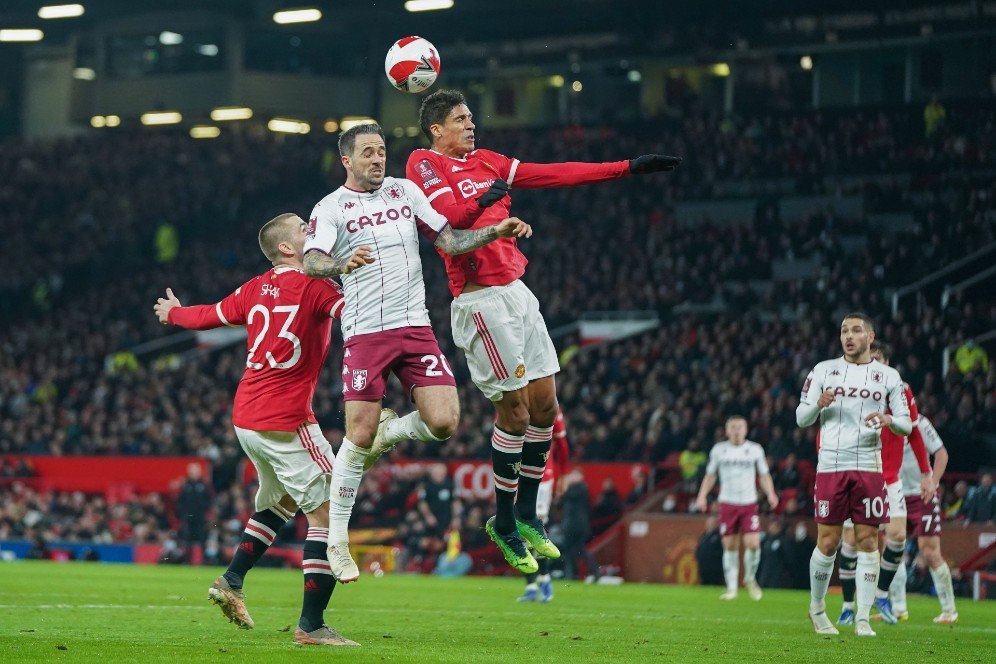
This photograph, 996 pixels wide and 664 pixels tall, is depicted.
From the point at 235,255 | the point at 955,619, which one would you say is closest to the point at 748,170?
the point at 235,255

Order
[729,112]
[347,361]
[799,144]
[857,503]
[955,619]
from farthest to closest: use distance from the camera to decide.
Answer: [729,112]
[799,144]
[955,619]
[857,503]
[347,361]

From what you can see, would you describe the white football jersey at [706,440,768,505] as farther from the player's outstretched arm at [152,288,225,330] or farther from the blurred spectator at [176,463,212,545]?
the blurred spectator at [176,463,212,545]

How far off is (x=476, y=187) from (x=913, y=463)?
724cm

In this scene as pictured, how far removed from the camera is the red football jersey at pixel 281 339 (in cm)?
1012

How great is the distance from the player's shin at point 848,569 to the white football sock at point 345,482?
5.78 metres

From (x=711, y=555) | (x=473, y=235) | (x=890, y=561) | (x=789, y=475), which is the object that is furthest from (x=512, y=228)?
(x=789, y=475)

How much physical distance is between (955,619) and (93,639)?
28.8ft

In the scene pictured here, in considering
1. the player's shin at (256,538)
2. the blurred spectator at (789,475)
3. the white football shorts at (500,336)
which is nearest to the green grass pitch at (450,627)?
the player's shin at (256,538)

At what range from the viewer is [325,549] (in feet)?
31.8

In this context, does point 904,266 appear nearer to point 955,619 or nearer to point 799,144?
point 799,144

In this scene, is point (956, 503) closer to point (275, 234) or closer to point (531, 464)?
point (531, 464)

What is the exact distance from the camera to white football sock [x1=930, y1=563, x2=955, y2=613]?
1467 cm

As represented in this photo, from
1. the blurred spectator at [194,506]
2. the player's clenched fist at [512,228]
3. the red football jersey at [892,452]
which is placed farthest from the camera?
the blurred spectator at [194,506]

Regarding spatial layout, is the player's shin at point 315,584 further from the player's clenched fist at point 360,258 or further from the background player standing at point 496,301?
the player's clenched fist at point 360,258
